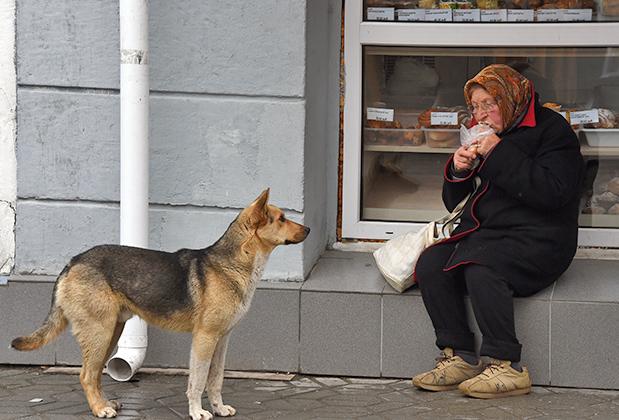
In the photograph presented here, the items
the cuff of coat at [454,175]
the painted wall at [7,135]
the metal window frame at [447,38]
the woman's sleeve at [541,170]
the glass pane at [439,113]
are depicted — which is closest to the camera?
the woman's sleeve at [541,170]

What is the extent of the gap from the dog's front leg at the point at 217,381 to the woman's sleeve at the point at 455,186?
4.47 ft

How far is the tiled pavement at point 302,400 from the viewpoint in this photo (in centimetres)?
564

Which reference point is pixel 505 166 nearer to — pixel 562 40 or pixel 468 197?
pixel 468 197

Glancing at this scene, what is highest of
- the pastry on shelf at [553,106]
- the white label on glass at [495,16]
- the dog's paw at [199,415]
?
the white label on glass at [495,16]

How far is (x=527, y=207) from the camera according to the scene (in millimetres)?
5926

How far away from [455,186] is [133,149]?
5.05 ft

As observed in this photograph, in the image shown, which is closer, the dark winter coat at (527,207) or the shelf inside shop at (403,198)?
the dark winter coat at (527,207)

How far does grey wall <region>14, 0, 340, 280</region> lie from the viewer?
245 inches

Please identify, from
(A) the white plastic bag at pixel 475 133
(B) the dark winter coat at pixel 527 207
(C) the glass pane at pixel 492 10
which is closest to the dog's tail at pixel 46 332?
(B) the dark winter coat at pixel 527 207

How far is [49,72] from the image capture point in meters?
6.30

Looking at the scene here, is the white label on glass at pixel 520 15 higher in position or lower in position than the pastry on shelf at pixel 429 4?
lower

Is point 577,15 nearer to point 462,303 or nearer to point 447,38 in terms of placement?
point 447,38

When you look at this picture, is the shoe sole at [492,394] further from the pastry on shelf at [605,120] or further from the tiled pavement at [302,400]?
the pastry on shelf at [605,120]

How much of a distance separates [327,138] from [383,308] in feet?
3.87
